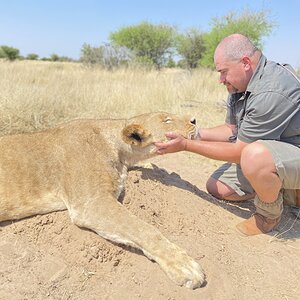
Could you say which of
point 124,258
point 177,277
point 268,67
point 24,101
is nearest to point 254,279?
point 177,277

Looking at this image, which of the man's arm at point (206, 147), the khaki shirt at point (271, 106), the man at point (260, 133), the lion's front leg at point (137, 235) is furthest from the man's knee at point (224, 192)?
the lion's front leg at point (137, 235)

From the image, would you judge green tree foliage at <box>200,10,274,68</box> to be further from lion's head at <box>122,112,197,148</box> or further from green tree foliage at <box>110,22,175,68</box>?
lion's head at <box>122,112,197,148</box>

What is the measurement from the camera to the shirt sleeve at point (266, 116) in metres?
3.91

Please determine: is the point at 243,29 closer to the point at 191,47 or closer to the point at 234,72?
the point at 191,47

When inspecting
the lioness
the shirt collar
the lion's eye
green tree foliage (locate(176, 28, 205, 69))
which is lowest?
green tree foliage (locate(176, 28, 205, 69))

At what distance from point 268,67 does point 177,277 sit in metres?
2.20

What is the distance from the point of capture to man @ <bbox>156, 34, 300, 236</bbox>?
395cm

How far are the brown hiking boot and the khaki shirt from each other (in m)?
0.82

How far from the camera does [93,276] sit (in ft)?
11.3

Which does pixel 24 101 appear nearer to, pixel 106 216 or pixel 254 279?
pixel 106 216

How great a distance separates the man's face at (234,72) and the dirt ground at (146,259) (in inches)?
49.7

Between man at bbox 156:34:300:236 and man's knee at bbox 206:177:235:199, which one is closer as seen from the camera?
man at bbox 156:34:300:236

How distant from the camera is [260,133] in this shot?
4.04 meters

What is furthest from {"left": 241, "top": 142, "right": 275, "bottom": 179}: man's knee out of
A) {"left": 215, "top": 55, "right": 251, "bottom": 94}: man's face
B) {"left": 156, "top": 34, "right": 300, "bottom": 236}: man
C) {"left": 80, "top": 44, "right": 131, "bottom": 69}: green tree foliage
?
{"left": 80, "top": 44, "right": 131, "bottom": 69}: green tree foliage
